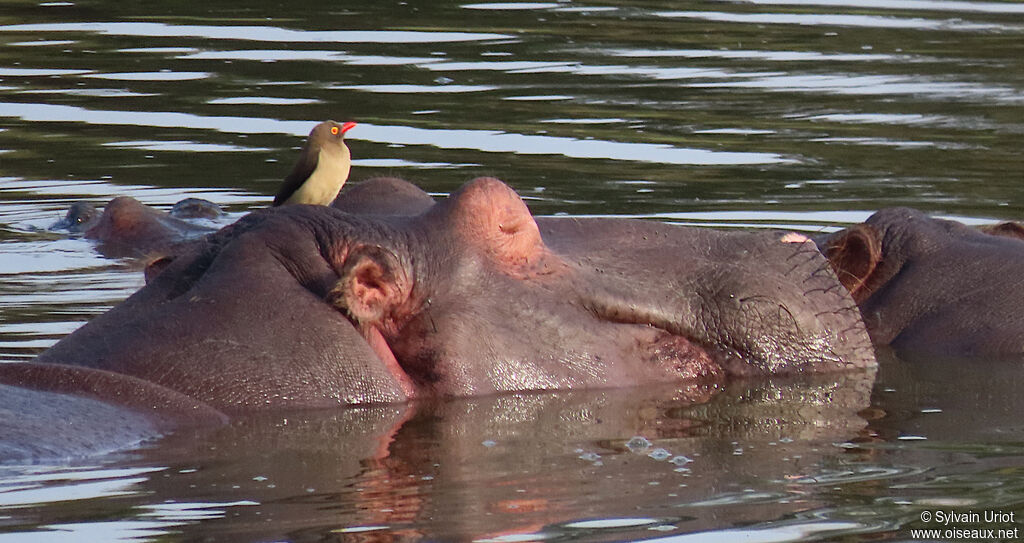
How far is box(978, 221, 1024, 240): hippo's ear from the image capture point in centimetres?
690

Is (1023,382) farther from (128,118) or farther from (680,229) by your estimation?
(128,118)

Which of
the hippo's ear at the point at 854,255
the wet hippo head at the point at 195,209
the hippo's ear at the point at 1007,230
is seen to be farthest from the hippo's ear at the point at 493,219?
the wet hippo head at the point at 195,209

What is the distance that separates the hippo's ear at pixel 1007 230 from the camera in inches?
272

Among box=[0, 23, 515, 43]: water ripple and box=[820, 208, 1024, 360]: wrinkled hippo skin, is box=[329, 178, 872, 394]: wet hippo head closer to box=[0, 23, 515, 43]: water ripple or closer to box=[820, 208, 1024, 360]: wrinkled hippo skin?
box=[820, 208, 1024, 360]: wrinkled hippo skin

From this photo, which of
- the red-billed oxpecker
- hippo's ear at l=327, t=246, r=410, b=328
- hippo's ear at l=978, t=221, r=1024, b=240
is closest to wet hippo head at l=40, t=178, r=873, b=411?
hippo's ear at l=327, t=246, r=410, b=328

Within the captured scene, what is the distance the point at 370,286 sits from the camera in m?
5.01

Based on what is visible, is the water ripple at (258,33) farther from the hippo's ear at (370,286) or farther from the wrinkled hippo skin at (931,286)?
the hippo's ear at (370,286)

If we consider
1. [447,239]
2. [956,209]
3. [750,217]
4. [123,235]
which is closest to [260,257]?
[447,239]

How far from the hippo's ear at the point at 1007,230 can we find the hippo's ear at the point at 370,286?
2668 millimetres

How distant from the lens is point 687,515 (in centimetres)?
412

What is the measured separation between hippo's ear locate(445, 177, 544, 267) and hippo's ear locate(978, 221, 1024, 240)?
227 cm

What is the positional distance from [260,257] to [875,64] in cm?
1060

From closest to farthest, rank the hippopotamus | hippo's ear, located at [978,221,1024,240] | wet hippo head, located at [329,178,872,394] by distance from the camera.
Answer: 1. wet hippo head, located at [329,178,872,394]
2. hippo's ear, located at [978,221,1024,240]
3. the hippopotamus

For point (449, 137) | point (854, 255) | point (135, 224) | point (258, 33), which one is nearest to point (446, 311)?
point (854, 255)
